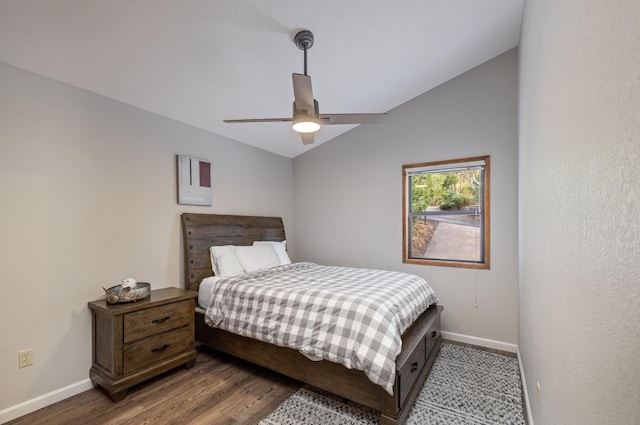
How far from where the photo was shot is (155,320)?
8.29 ft

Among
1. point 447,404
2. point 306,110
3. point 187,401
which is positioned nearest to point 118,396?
point 187,401

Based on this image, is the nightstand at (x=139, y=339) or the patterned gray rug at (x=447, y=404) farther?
the nightstand at (x=139, y=339)

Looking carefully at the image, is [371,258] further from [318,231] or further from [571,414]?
[571,414]

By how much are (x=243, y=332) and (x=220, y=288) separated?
52 centimetres

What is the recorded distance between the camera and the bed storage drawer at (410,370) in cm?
193

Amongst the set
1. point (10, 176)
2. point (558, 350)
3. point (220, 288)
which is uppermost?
point (10, 176)

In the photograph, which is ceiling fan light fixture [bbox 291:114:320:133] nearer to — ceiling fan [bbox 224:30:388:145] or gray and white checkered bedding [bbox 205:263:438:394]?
ceiling fan [bbox 224:30:388:145]

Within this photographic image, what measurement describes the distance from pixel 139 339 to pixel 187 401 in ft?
2.10

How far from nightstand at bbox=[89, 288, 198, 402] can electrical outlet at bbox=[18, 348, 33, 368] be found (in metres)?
0.39

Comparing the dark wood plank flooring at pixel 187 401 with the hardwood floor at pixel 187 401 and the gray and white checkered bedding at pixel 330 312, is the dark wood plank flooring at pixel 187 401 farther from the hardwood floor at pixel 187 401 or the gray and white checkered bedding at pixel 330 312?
the gray and white checkered bedding at pixel 330 312

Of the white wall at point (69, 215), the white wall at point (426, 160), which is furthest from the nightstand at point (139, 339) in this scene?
the white wall at point (426, 160)

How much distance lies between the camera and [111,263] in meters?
2.66

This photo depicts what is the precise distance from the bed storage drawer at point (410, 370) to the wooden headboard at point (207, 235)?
2336 millimetres

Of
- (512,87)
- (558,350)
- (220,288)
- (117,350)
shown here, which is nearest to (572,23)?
(558,350)
